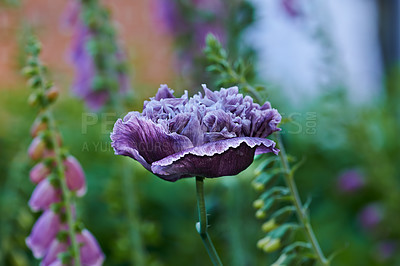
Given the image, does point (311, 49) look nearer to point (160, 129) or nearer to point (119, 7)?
point (119, 7)

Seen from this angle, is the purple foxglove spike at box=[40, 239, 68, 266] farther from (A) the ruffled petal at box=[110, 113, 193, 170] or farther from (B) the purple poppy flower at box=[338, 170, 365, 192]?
(B) the purple poppy flower at box=[338, 170, 365, 192]

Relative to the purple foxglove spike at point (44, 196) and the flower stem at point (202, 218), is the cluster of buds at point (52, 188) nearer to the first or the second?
the purple foxglove spike at point (44, 196)

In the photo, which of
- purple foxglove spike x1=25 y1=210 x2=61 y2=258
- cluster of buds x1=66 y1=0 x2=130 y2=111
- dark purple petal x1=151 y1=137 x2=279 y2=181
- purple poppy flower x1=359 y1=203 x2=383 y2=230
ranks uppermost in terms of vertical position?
cluster of buds x1=66 y1=0 x2=130 y2=111

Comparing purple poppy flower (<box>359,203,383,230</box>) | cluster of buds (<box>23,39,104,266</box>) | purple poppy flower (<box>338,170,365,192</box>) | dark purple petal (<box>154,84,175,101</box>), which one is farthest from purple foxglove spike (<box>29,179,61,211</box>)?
purple poppy flower (<box>338,170,365,192</box>)

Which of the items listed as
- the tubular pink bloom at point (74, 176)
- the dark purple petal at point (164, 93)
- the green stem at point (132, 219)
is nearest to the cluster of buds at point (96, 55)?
the green stem at point (132, 219)

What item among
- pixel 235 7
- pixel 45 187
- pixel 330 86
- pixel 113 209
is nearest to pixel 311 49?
pixel 330 86

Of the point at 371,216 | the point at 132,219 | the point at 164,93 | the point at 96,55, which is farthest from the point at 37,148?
the point at 371,216
